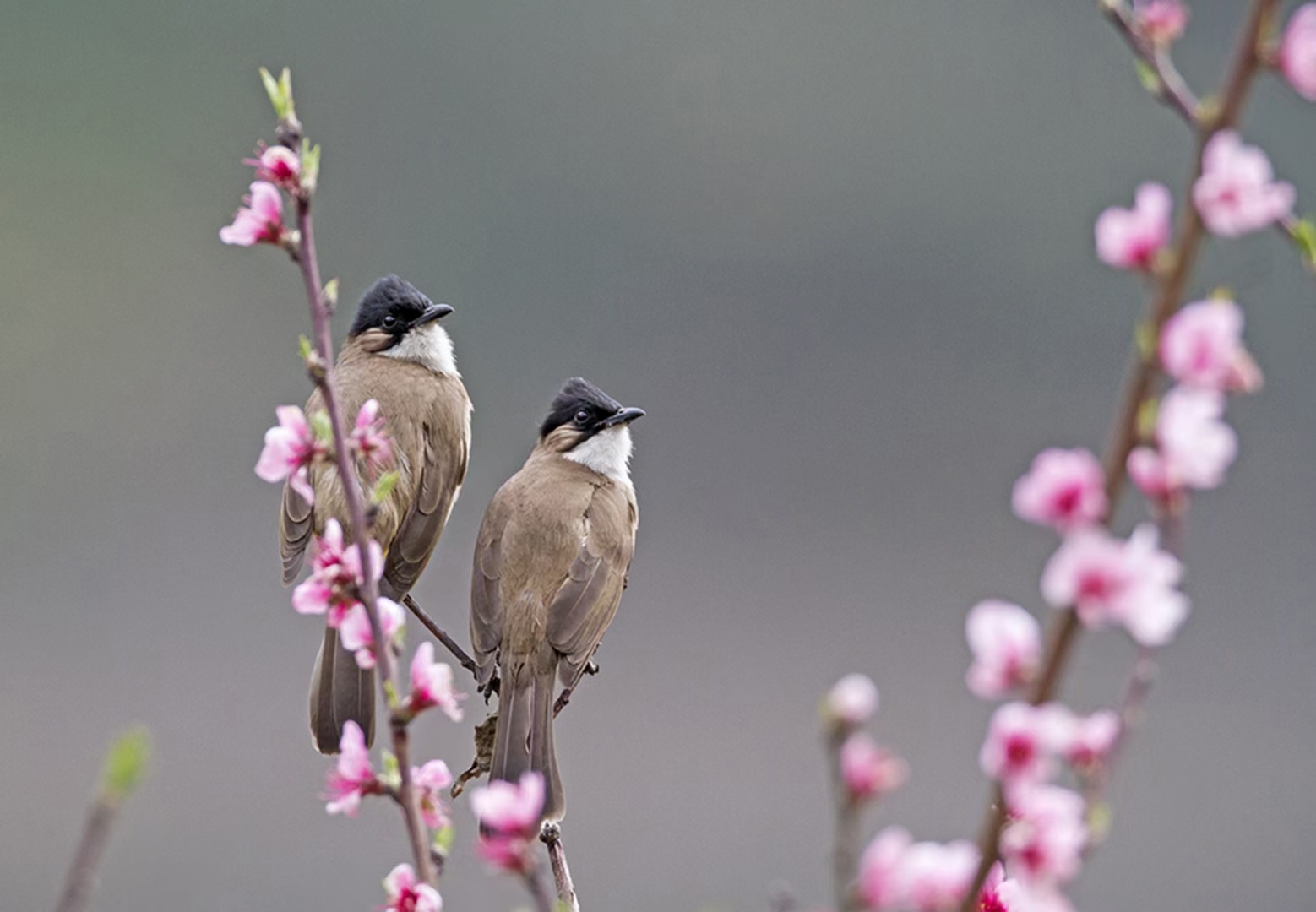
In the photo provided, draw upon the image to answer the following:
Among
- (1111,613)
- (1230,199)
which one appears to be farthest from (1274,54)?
(1111,613)

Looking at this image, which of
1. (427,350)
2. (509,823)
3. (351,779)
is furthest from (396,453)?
(509,823)

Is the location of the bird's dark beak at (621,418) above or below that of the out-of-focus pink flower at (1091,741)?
above

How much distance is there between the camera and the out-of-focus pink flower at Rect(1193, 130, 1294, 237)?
0.64 metres

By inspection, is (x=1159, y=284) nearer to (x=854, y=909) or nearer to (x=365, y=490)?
(x=854, y=909)

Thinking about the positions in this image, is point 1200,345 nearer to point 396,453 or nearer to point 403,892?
point 403,892

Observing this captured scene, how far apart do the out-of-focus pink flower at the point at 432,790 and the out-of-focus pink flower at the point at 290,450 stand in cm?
22

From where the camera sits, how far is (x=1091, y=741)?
2.26ft

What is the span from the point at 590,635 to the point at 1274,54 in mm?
2310

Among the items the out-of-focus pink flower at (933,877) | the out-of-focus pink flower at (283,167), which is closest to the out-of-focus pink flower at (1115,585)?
the out-of-focus pink flower at (933,877)

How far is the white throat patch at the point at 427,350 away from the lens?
3143 mm

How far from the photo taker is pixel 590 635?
2908mm

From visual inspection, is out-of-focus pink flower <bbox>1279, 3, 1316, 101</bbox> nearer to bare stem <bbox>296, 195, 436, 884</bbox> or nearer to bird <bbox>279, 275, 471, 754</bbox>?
bare stem <bbox>296, 195, 436, 884</bbox>

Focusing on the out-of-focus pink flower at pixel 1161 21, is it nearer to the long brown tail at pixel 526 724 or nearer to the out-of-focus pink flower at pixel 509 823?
the out-of-focus pink flower at pixel 509 823

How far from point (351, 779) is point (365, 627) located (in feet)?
0.34
